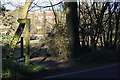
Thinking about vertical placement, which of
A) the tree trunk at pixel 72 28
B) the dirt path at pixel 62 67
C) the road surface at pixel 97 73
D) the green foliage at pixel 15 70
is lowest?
the road surface at pixel 97 73

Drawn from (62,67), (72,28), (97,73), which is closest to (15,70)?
(62,67)

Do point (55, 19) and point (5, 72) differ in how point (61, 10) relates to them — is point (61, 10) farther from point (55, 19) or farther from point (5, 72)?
point (5, 72)

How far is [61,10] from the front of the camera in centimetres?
1182

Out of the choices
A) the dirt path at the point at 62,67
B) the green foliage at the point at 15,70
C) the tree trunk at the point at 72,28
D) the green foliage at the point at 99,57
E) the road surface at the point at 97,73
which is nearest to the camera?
the green foliage at the point at 15,70

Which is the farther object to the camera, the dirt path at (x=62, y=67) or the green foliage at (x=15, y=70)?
the dirt path at (x=62, y=67)

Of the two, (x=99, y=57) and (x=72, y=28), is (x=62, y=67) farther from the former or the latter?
(x=72, y=28)

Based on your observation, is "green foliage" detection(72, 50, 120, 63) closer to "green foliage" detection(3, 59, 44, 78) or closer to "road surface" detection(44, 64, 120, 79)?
"road surface" detection(44, 64, 120, 79)

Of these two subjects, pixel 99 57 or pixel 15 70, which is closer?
pixel 15 70

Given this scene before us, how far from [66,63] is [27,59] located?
1773 mm

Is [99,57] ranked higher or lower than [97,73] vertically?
higher

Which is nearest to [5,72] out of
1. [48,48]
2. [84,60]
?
[84,60]

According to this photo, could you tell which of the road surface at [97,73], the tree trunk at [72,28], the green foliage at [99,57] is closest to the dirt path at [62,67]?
the green foliage at [99,57]

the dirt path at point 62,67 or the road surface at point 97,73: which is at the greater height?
the dirt path at point 62,67

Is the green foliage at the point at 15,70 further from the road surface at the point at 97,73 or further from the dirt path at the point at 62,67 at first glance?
the road surface at the point at 97,73
